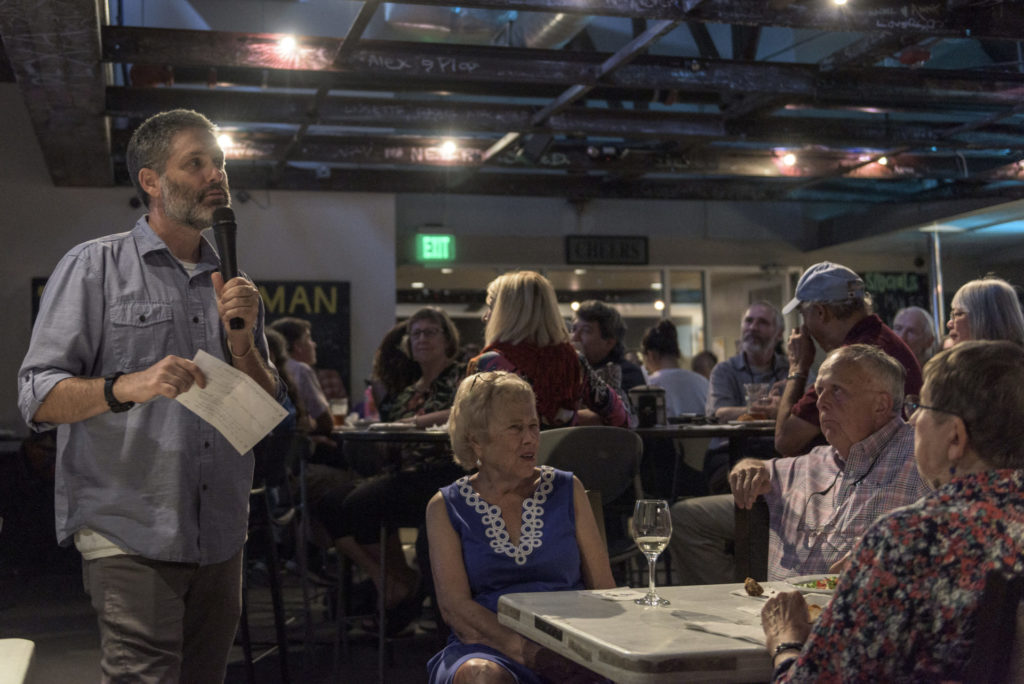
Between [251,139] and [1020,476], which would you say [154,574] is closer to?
[1020,476]

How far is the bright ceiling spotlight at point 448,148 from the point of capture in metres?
8.73

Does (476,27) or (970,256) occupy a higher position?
(476,27)

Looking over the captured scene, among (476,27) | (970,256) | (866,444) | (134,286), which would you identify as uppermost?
(476,27)

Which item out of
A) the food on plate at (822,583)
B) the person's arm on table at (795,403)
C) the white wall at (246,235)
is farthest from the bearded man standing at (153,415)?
the white wall at (246,235)

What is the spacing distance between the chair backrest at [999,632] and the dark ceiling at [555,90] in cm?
402

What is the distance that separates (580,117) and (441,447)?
353cm

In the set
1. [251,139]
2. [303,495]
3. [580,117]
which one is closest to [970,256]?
[580,117]

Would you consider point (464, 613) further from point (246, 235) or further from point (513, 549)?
point (246, 235)

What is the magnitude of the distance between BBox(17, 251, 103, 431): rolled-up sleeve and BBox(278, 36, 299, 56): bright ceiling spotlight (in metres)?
4.24

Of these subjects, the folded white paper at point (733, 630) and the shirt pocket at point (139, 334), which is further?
the shirt pocket at point (139, 334)

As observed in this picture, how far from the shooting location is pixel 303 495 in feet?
17.3

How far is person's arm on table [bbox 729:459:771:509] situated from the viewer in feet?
10.2

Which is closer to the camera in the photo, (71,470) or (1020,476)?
(1020,476)

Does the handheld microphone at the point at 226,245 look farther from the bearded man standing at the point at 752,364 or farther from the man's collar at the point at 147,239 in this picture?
the bearded man standing at the point at 752,364
